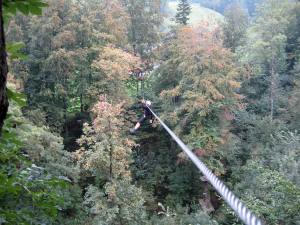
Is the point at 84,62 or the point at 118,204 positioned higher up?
the point at 84,62

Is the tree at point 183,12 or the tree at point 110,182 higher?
the tree at point 183,12

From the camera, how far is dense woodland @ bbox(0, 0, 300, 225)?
13422mm

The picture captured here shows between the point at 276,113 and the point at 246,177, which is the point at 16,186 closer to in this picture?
the point at 246,177

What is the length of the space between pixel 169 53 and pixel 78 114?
634 centimetres

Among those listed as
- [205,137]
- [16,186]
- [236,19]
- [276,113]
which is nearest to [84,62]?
[205,137]

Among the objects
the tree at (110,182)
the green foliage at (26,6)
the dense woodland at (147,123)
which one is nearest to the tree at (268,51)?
the dense woodland at (147,123)

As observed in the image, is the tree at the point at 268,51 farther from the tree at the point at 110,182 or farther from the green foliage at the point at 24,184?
the green foliage at the point at 24,184

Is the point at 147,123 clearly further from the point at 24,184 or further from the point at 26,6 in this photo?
the point at 26,6

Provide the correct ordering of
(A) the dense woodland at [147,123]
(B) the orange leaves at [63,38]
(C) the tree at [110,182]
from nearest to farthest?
(C) the tree at [110,182], (A) the dense woodland at [147,123], (B) the orange leaves at [63,38]

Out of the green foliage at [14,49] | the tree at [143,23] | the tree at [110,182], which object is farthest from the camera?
the tree at [143,23]

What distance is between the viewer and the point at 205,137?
17.1m

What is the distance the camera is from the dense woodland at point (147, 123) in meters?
13.4

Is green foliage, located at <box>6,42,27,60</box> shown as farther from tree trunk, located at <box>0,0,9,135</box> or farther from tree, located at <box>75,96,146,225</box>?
tree, located at <box>75,96,146,225</box>

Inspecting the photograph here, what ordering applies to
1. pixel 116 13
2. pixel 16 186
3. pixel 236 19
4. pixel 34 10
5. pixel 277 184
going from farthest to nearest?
pixel 236 19
pixel 116 13
pixel 277 184
pixel 16 186
pixel 34 10
